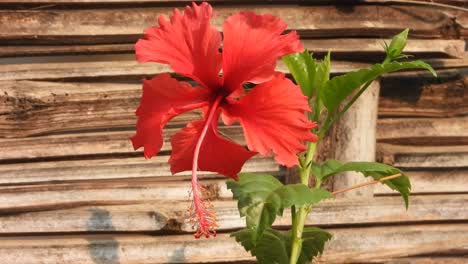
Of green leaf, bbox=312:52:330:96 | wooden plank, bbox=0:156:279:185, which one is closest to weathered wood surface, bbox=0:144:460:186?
wooden plank, bbox=0:156:279:185

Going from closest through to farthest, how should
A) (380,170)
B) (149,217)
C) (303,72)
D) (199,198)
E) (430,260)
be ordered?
(199,198) < (380,170) < (303,72) < (149,217) < (430,260)

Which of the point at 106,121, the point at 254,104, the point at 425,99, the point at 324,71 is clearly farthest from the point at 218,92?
the point at 425,99

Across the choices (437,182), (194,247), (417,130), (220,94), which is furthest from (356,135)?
(220,94)

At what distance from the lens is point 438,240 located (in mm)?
→ 2137

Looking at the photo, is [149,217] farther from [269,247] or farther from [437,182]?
[437,182]

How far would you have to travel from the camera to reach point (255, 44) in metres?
1.03

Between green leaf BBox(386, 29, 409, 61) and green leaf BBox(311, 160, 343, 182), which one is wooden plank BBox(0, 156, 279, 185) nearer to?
green leaf BBox(311, 160, 343, 182)

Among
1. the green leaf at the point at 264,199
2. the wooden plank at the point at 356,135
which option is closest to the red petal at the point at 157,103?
the green leaf at the point at 264,199

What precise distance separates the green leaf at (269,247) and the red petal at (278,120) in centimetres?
32

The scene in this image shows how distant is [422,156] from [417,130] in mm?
96

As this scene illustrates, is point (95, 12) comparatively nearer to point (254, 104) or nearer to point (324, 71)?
point (324, 71)

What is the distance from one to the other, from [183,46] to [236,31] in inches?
3.8

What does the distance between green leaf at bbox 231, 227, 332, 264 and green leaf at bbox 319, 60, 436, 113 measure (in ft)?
0.97

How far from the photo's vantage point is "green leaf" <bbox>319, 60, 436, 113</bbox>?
3.74ft
